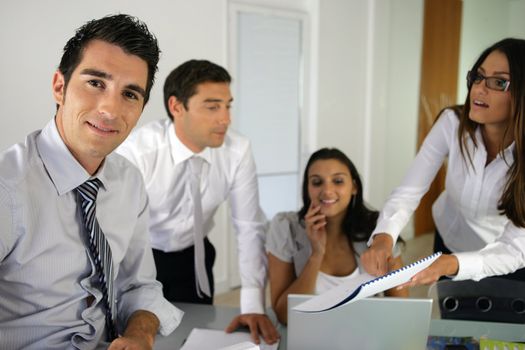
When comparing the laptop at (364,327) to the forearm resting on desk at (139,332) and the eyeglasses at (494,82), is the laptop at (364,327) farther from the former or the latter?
the eyeglasses at (494,82)

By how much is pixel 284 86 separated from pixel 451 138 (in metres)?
2.61

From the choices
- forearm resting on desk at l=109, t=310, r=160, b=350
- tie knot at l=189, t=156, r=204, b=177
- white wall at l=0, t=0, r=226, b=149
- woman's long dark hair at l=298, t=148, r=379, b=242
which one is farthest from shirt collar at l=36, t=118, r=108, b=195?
white wall at l=0, t=0, r=226, b=149

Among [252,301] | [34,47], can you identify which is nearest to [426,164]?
[252,301]

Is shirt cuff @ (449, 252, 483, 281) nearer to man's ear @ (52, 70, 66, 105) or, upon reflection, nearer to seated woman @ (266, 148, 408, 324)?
seated woman @ (266, 148, 408, 324)

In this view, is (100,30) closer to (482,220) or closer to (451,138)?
(451,138)

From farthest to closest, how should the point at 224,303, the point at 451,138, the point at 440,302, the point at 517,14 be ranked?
the point at 517,14 < the point at 224,303 < the point at 451,138 < the point at 440,302

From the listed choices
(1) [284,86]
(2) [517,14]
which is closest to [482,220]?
(1) [284,86]

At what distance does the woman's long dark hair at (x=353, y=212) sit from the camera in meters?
2.08

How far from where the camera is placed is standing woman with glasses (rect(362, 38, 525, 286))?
153cm

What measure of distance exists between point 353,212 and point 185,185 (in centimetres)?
78

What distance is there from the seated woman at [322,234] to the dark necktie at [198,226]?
Answer: 0.34 meters

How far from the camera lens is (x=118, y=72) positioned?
1170mm

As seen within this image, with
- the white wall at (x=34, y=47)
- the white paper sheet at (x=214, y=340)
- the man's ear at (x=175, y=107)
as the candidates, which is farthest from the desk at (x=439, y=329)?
→ the white wall at (x=34, y=47)

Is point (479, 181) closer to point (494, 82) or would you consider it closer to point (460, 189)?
point (460, 189)
